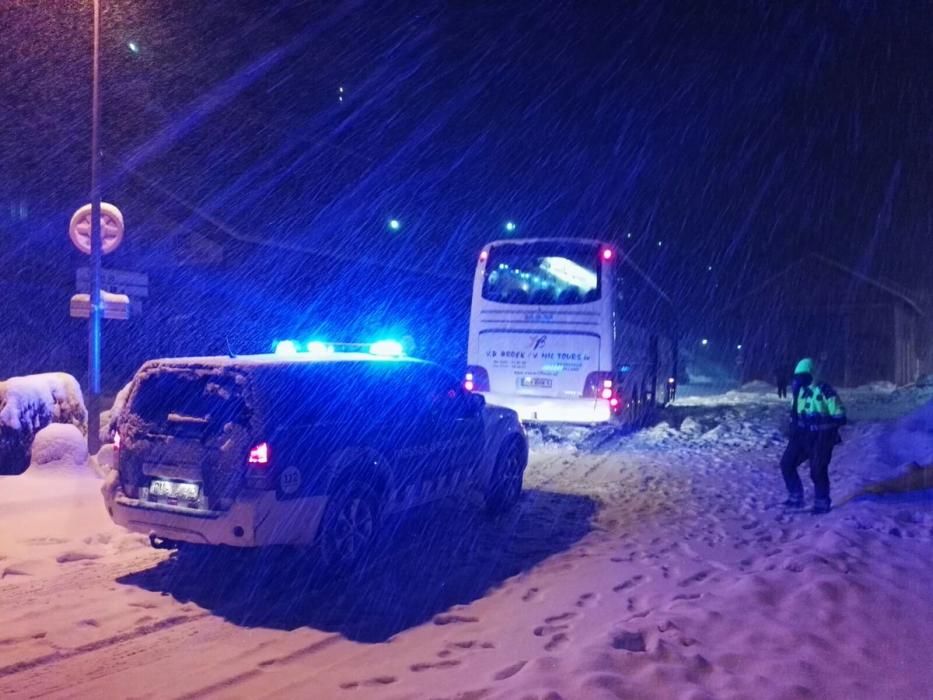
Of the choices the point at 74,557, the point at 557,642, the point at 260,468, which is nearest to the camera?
the point at 557,642

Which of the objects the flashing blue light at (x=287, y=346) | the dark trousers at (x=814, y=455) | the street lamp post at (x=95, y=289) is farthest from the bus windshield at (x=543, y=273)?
the flashing blue light at (x=287, y=346)

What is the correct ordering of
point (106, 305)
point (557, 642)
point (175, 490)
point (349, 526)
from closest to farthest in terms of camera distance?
point (557, 642)
point (175, 490)
point (349, 526)
point (106, 305)

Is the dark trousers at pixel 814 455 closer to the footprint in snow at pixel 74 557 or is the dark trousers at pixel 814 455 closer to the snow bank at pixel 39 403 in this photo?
the footprint in snow at pixel 74 557

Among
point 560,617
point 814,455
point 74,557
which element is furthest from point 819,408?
point 74,557

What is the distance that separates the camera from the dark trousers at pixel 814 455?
909cm

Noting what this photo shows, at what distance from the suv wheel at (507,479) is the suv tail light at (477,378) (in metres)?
5.28

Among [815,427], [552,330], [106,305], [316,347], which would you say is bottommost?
[815,427]

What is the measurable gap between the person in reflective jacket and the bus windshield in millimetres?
5417

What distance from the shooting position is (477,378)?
15.1m

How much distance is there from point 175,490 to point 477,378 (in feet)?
30.6

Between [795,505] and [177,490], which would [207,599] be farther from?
[795,505]

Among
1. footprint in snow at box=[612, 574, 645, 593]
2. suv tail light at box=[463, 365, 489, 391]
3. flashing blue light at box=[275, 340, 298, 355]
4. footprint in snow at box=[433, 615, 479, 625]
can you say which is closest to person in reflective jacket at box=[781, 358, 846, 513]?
footprint in snow at box=[612, 574, 645, 593]

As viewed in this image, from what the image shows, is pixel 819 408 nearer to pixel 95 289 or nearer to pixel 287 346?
pixel 287 346

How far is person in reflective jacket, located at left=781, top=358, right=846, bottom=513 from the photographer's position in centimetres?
908
